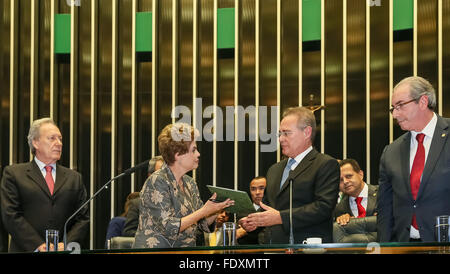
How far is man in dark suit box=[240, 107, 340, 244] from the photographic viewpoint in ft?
10.4

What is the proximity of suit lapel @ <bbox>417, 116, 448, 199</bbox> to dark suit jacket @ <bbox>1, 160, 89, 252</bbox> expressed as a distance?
1854 mm

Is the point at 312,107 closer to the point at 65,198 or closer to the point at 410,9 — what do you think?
the point at 410,9

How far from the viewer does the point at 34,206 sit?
12.7 ft

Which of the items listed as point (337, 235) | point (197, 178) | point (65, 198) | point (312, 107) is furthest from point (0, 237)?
point (337, 235)

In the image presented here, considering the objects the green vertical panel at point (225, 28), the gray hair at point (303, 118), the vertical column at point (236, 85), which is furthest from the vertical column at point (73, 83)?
the gray hair at point (303, 118)

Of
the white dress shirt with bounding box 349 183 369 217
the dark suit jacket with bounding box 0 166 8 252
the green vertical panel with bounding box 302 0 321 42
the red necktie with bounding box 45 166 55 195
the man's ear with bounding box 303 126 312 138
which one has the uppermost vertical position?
the green vertical panel with bounding box 302 0 321 42

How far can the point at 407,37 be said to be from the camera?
248 inches

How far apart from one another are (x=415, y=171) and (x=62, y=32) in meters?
4.58

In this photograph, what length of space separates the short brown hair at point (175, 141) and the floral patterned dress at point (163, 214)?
0.08 metres

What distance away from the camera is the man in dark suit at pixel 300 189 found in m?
3.17

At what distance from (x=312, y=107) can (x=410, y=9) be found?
1.25m

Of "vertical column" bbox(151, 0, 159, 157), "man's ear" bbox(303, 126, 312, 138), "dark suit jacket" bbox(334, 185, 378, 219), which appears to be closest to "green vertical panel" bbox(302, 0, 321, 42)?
"vertical column" bbox(151, 0, 159, 157)

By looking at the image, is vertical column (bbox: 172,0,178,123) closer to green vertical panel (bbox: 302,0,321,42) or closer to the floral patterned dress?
green vertical panel (bbox: 302,0,321,42)

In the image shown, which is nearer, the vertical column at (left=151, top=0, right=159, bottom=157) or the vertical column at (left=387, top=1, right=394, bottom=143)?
the vertical column at (left=387, top=1, right=394, bottom=143)
